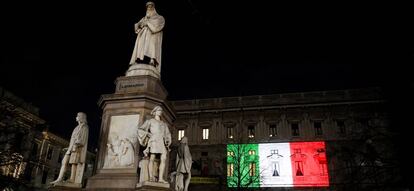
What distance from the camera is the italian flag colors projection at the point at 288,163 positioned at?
121 feet

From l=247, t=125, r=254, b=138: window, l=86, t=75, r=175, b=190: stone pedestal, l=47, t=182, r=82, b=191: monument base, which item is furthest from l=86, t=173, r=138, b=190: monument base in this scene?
l=247, t=125, r=254, b=138: window

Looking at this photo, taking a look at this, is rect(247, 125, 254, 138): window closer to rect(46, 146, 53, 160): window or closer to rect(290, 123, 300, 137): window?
rect(290, 123, 300, 137): window

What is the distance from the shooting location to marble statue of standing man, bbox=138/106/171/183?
24.9 ft

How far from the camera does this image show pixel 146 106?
9039 millimetres

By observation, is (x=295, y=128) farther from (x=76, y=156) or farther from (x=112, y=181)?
(x=76, y=156)

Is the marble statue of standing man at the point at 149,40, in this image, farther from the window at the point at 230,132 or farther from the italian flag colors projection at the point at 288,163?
the window at the point at 230,132

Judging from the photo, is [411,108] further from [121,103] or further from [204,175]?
[204,175]

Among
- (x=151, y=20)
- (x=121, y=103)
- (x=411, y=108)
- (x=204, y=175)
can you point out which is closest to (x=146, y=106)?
(x=121, y=103)

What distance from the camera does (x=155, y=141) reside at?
25.2ft

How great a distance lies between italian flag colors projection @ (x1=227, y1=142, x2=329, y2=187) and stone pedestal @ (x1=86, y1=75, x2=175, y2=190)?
28289 millimetres

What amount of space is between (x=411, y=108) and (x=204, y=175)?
31.1 meters

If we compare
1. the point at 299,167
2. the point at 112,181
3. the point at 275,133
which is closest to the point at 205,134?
the point at 275,133

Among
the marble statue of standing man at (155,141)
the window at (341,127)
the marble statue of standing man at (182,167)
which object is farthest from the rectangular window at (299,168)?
the marble statue of standing man at (155,141)

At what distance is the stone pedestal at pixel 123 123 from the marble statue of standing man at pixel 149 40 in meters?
1.08
